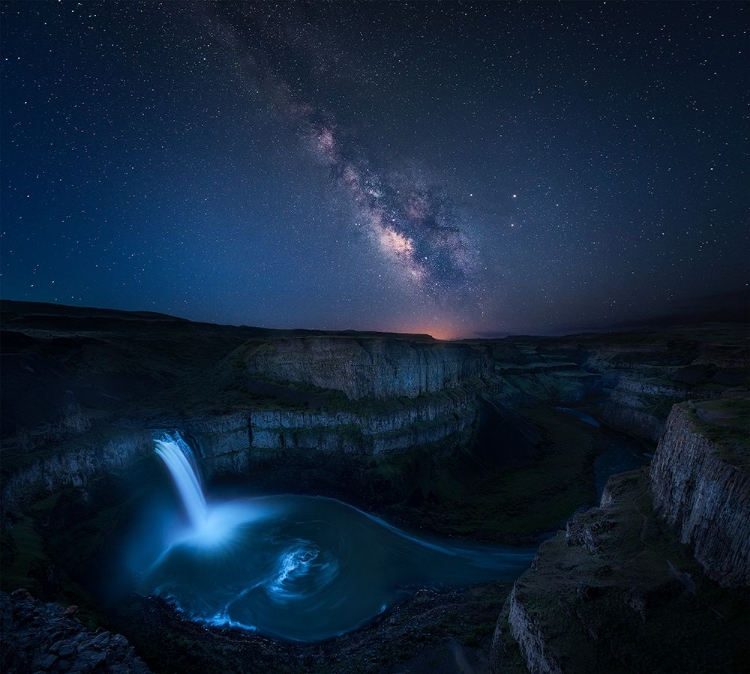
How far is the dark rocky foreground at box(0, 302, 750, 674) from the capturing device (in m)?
9.98

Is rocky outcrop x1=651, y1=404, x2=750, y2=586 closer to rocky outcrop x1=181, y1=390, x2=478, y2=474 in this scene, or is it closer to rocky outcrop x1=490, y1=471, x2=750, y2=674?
rocky outcrop x1=490, y1=471, x2=750, y2=674

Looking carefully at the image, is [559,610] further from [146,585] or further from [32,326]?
[32,326]

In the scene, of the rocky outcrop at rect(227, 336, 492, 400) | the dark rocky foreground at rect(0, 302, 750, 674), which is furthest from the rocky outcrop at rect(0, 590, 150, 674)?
the rocky outcrop at rect(227, 336, 492, 400)

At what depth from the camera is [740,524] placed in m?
9.53

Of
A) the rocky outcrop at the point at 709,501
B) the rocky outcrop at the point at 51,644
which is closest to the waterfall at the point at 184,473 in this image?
the rocky outcrop at the point at 51,644

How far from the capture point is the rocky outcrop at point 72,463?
59.2 ft

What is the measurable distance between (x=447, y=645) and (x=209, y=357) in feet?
171

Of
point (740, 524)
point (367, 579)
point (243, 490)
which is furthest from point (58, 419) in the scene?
point (740, 524)

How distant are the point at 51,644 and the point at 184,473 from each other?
18.0 meters

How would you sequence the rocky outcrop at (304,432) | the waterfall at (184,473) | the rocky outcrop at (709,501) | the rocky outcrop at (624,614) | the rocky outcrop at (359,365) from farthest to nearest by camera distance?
the rocky outcrop at (359,365) < the rocky outcrop at (304,432) < the waterfall at (184,473) < the rocky outcrop at (709,501) < the rocky outcrop at (624,614)

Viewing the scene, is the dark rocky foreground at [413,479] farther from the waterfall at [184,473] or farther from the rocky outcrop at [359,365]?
the waterfall at [184,473]

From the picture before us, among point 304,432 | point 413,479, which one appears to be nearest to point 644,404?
point 413,479

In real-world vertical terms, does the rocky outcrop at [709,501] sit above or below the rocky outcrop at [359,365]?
below

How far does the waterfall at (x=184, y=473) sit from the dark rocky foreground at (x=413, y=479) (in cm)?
138
